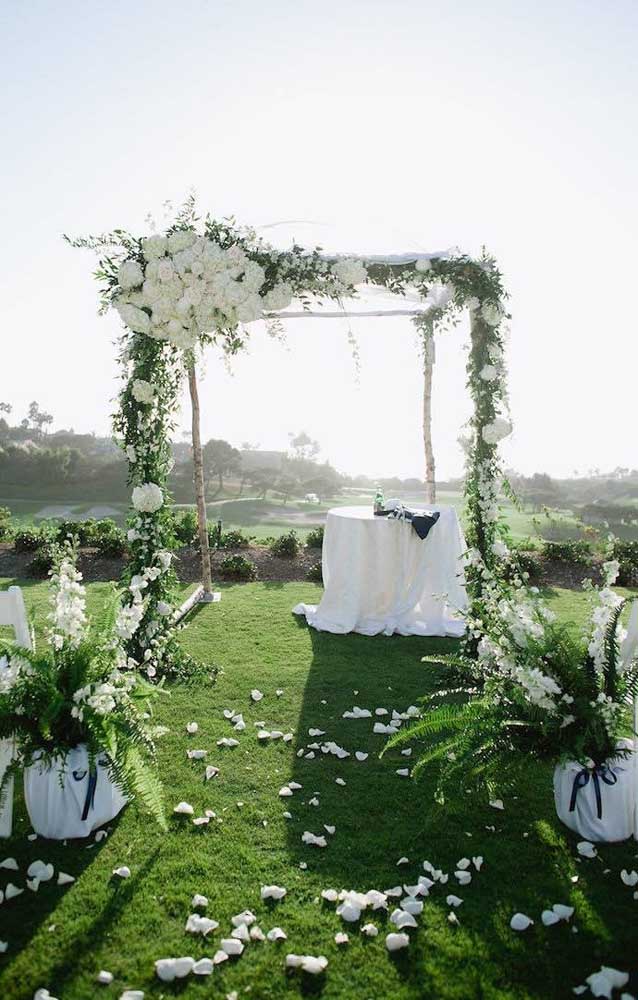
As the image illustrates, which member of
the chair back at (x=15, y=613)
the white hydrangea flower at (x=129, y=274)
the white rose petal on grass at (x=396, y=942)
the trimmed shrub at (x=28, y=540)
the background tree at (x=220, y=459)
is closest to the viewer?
the white rose petal on grass at (x=396, y=942)

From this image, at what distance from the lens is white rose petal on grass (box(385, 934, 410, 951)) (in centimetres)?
250

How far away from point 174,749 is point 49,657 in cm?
137

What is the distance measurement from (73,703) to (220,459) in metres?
12.8

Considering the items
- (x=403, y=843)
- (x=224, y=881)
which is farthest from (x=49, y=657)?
(x=403, y=843)

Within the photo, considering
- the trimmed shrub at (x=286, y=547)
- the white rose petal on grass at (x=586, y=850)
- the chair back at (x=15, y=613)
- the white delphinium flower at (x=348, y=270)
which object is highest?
the white delphinium flower at (x=348, y=270)

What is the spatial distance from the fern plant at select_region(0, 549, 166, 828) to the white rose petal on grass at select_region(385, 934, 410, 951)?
1.08 m

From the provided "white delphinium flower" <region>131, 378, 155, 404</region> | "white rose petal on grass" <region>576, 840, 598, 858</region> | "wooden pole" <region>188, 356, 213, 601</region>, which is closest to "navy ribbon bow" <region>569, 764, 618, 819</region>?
"white rose petal on grass" <region>576, 840, 598, 858</region>

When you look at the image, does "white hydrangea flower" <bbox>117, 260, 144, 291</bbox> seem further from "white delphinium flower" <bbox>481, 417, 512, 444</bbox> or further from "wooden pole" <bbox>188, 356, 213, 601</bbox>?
"white delphinium flower" <bbox>481, 417, 512, 444</bbox>

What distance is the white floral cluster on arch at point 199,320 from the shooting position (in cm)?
518

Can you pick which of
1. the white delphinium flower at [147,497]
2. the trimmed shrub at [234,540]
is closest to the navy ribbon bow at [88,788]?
the white delphinium flower at [147,497]

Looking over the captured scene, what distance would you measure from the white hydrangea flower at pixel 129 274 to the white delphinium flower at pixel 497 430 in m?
3.27

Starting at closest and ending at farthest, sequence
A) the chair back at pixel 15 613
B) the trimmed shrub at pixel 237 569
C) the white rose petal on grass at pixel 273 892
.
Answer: the white rose petal on grass at pixel 273 892 → the chair back at pixel 15 613 → the trimmed shrub at pixel 237 569

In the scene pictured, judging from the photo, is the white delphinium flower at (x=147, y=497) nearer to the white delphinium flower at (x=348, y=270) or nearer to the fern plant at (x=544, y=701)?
the white delphinium flower at (x=348, y=270)

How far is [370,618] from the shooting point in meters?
7.26
